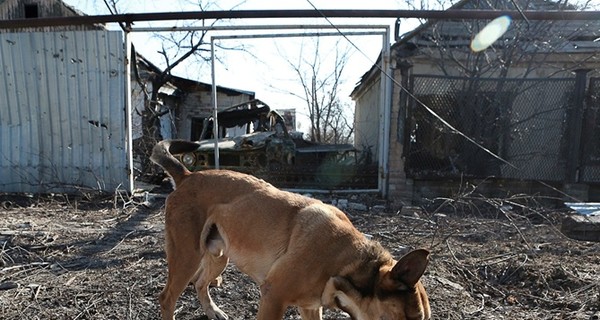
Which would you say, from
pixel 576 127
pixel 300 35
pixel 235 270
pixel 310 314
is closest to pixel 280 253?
pixel 310 314

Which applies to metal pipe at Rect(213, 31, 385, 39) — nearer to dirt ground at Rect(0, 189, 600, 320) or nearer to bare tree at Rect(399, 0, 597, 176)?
bare tree at Rect(399, 0, 597, 176)

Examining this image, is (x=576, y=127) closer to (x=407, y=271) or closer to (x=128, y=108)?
(x=407, y=271)

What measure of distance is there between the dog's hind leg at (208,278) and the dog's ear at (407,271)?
161cm

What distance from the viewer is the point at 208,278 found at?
130 inches

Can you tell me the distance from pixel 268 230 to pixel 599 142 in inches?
310

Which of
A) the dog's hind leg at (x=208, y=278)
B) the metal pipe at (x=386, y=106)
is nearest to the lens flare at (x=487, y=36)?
the metal pipe at (x=386, y=106)

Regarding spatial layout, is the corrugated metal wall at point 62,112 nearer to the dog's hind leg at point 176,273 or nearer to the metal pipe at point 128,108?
the metal pipe at point 128,108

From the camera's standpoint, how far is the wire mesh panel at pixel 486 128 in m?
7.90

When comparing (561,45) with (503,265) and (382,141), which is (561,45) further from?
(503,265)

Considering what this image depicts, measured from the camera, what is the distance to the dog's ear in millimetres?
1988

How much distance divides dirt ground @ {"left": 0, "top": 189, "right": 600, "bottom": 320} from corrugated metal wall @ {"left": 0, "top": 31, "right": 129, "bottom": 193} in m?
1.30

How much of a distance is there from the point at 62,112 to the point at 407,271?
7.60 metres

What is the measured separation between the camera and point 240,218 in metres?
2.79

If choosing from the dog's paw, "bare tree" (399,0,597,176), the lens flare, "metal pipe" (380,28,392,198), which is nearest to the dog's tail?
the dog's paw
